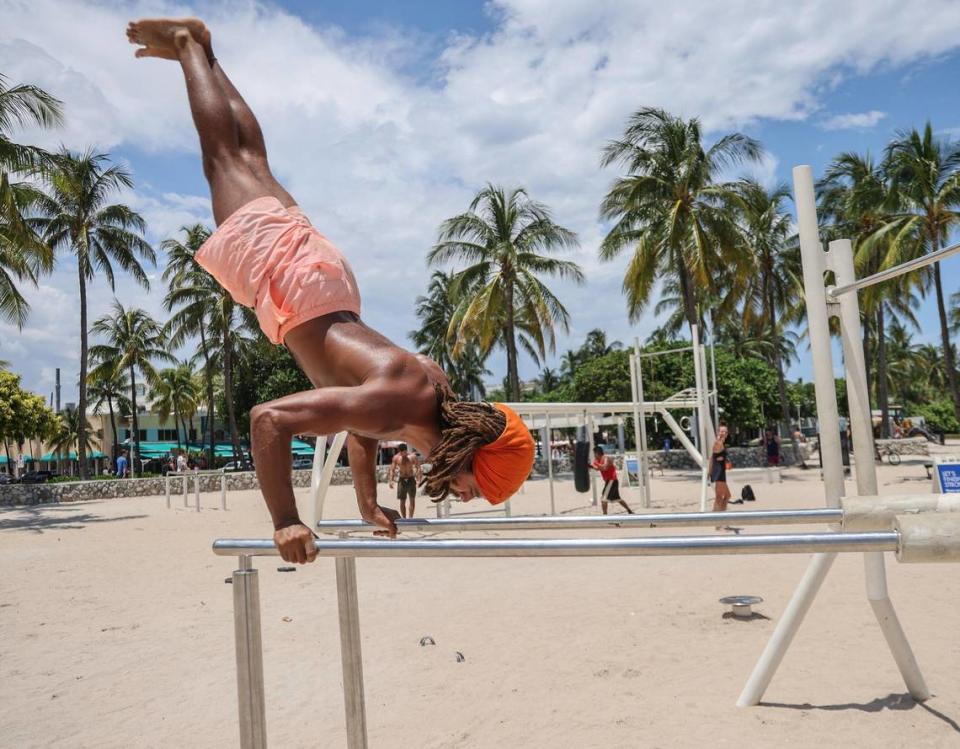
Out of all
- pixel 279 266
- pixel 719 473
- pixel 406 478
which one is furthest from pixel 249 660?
pixel 406 478

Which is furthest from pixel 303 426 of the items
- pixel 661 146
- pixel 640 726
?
A: pixel 661 146

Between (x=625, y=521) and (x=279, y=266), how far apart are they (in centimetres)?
153

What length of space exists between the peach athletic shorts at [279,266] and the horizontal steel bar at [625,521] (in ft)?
2.96

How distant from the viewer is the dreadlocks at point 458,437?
7.43ft

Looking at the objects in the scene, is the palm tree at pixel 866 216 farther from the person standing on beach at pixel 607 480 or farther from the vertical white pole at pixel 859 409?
the vertical white pole at pixel 859 409

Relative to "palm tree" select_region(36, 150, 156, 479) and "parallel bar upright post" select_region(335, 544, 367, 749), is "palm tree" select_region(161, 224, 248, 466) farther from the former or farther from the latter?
"parallel bar upright post" select_region(335, 544, 367, 749)

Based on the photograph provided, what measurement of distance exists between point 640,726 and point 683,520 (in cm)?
221

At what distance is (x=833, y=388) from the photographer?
165 inches

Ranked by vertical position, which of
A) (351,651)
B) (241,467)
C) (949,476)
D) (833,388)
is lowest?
(949,476)

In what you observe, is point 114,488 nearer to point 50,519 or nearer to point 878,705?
point 50,519

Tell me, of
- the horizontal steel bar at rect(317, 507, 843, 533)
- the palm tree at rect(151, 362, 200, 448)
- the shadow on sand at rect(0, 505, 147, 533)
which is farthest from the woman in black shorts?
the palm tree at rect(151, 362, 200, 448)

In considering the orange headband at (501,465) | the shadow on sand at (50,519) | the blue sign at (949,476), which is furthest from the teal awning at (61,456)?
the orange headband at (501,465)

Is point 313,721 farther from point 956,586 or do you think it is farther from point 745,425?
point 745,425

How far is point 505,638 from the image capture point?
21.5 ft
